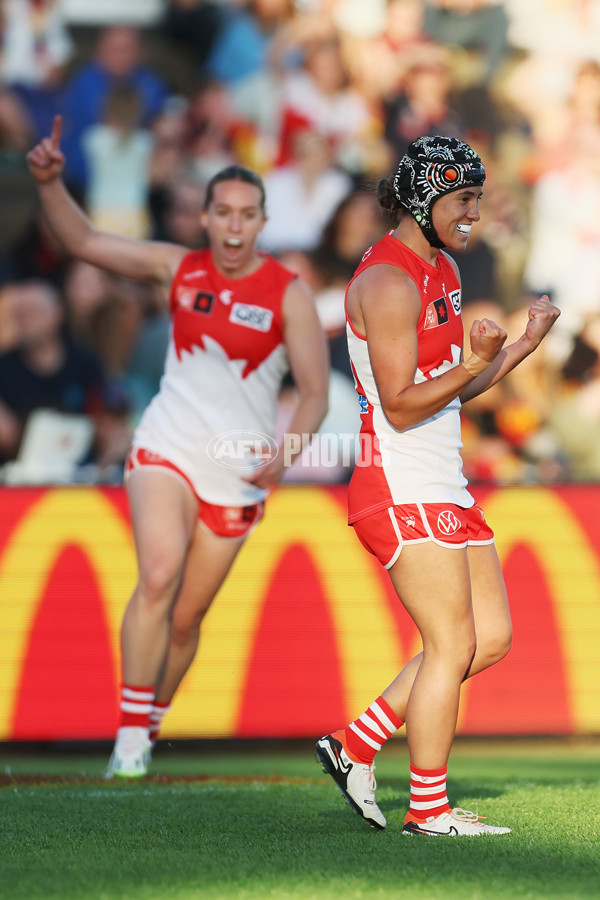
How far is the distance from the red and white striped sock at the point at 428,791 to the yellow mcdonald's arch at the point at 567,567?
2.34 m

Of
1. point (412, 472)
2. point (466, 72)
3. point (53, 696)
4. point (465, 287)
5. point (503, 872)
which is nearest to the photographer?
point (503, 872)

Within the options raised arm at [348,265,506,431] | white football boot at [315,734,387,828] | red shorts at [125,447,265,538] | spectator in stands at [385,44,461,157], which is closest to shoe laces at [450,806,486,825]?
white football boot at [315,734,387,828]

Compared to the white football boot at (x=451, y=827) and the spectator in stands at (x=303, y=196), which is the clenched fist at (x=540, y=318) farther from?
the spectator in stands at (x=303, y=196)

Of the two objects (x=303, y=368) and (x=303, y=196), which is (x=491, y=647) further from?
(x=303, y=196)

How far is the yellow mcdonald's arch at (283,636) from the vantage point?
608 centimetres

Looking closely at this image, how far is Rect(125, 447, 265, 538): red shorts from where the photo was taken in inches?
204

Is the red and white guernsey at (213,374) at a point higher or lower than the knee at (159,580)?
higher

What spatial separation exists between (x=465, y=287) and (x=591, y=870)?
22.1 feet

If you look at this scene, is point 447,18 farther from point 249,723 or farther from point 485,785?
point 485,785

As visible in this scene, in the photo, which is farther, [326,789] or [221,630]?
[221,630]

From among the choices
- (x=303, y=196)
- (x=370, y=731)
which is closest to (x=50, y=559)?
(x=370, y=731)

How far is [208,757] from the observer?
6039 mm

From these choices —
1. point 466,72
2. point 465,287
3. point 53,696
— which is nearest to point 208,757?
point 53,696

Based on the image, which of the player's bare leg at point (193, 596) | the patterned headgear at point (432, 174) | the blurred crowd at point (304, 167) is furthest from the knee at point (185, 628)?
the blurred crowd at point (304, 167)
